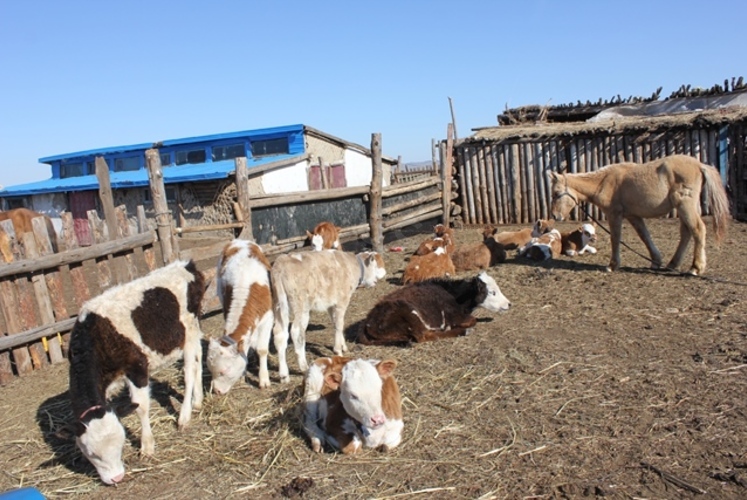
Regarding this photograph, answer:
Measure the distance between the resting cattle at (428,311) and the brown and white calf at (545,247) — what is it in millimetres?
3996

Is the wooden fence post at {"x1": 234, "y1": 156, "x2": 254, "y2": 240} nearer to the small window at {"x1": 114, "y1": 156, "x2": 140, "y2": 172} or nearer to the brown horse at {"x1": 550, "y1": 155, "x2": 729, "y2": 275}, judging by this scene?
the brown horse at {"x1": 550, "y1": 155, "x2": 729, "y2": 275}

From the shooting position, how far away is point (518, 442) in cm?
496

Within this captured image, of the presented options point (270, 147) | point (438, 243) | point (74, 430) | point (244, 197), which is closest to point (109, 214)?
point (244, 197)

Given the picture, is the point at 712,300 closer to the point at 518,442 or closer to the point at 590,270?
the point at 590,270

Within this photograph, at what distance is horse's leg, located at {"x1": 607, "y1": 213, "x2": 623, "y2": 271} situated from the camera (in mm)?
10672

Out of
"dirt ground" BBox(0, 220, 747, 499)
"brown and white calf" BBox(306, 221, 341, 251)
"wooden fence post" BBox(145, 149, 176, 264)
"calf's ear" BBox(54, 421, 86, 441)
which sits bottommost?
"dirt ground" BBox(0, 220, 747, 499)

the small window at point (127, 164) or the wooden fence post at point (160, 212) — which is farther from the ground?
the small window at point (127, 164)

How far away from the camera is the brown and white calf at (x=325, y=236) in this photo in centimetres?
1130

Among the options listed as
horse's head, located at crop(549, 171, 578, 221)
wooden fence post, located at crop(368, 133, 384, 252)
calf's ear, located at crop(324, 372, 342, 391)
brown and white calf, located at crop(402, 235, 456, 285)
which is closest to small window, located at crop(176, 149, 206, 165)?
wooden fence post, located at crop(368, 133, 384, 252)

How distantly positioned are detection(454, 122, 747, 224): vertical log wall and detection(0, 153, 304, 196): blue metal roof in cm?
941

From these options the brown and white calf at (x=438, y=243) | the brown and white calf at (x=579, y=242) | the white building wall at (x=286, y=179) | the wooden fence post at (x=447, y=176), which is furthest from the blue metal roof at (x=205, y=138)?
the brown and white calf at (x=579, y=242)

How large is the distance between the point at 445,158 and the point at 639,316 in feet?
35.9

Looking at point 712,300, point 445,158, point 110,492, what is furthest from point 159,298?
point 445,158

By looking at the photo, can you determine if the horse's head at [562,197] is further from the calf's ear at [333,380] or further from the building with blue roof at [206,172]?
the building with blue roof at [206,172]
